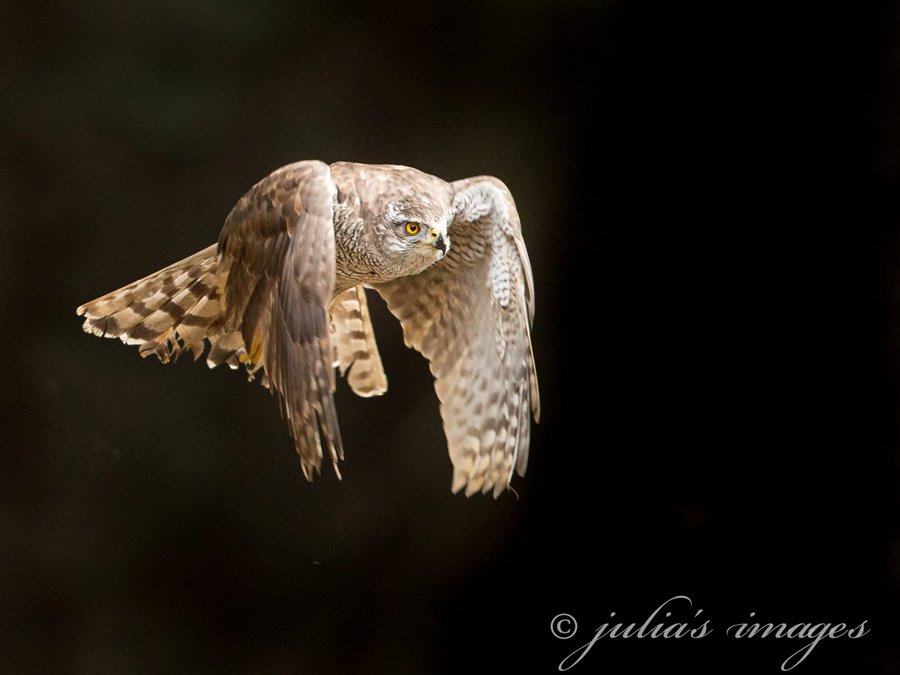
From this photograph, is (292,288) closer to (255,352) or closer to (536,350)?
(255,352)

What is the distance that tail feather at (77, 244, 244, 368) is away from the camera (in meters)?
2.54

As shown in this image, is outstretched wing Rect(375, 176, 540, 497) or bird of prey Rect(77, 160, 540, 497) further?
outstretched wing Rect(375, 176, 540, 497)

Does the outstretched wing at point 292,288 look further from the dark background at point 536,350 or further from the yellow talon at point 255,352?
the dark background at point 536,350

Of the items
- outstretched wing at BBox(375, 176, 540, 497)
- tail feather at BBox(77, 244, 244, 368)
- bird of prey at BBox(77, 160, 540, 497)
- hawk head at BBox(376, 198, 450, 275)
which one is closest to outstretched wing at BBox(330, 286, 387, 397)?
bird of prey at BBox(77, 160, 540, 497)

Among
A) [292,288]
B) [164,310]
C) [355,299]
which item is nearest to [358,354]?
[355,299]

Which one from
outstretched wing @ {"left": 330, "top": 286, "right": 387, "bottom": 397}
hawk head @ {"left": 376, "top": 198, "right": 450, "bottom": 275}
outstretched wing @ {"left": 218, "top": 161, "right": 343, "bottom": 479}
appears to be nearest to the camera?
outstretched wing @ {"left": 218, "top": 161, "right": 343, "bottom": 479}

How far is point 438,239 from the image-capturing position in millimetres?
2357

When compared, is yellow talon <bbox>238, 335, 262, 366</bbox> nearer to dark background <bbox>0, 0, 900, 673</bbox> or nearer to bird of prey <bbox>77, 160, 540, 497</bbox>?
bird of prey <bbox>77, 160, 540, 497</bbox>

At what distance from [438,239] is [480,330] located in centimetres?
45

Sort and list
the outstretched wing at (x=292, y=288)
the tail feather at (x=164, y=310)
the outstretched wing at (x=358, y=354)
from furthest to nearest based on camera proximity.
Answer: the outstretched wing at (x=358, y=354), the tail feather at (x=164, y=310), the outstretched wing at (x=292, y=288)

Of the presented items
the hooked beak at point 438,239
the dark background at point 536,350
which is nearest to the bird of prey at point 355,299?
the hooked beak at point 438,239

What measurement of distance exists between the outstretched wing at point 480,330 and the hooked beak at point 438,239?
0.19 m

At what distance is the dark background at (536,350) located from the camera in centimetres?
293

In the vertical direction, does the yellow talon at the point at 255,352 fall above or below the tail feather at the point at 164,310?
below
